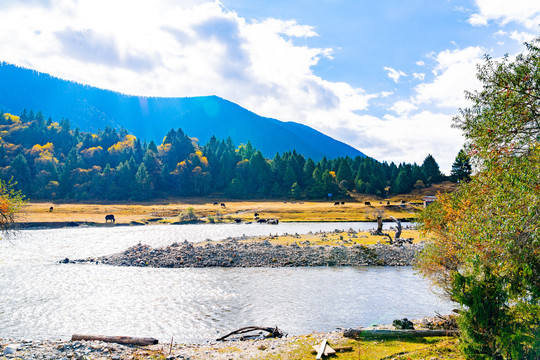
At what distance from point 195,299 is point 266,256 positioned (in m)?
17.0

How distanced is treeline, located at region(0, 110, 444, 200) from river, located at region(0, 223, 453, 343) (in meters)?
124

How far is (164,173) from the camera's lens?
177 m

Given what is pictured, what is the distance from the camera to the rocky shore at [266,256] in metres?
42.7

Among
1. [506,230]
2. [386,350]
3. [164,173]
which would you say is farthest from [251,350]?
[164,173]

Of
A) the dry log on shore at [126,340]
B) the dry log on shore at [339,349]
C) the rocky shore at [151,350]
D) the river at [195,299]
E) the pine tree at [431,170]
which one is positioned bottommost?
the river at [195,299]

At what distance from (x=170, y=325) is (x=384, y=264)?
28.6 meters

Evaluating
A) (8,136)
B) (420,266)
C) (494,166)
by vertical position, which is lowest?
(420,266)

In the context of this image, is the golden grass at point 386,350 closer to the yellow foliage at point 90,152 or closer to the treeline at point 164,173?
the treeline at point 164,173

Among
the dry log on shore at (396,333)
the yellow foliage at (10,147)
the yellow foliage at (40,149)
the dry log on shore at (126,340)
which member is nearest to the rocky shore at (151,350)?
the dry log on shore at (126,340)

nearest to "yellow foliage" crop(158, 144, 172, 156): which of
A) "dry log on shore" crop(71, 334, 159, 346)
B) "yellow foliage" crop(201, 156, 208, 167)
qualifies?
"yellow foliage" crop(201, 156, 208, 167)

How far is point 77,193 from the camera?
152 meters

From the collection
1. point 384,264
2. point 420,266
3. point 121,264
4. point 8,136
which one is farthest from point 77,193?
point 420,266

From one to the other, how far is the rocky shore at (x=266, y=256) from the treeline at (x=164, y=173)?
373 ft

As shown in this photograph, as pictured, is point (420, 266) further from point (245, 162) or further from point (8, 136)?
point (8, 136)
